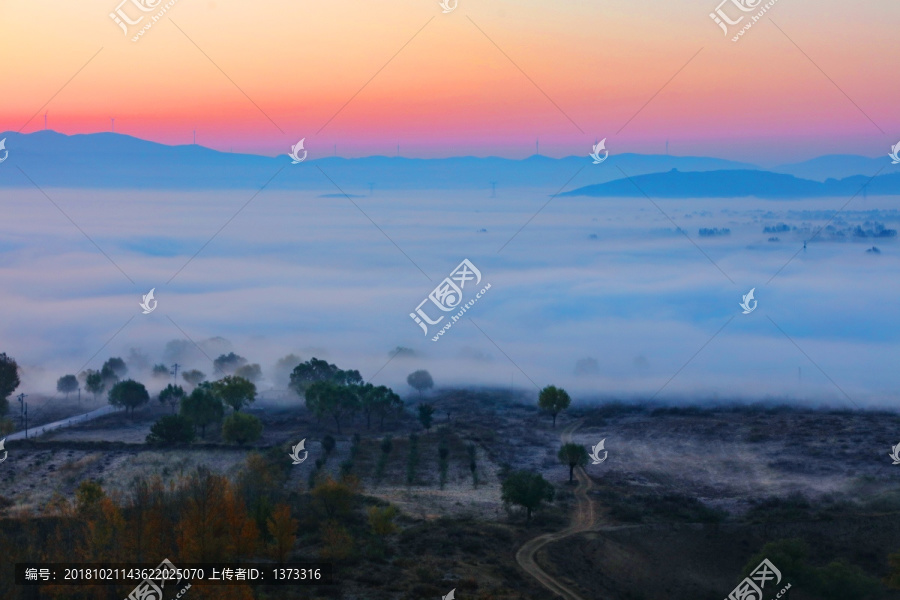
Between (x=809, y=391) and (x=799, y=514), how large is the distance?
60.2 meters

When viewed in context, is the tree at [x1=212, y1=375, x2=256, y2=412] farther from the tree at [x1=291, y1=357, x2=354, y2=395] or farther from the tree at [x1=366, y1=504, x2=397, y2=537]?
the tree at [x1=366, y1=504, x2=397, y2=537]

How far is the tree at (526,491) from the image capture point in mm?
35875

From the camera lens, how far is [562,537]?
33.9 m

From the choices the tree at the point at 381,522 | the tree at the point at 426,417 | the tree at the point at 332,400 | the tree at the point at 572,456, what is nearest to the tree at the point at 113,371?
the tree at the point at 332,400

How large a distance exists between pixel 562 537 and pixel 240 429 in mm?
26046

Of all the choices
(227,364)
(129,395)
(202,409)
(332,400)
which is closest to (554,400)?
(332,400)

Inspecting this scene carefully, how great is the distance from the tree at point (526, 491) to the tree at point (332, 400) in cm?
2688

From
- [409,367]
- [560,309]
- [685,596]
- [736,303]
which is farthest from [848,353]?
[685,596]

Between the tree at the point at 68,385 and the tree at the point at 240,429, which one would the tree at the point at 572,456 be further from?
the tree at the point at 68,385

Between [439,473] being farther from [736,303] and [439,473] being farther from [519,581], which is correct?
[736,303]

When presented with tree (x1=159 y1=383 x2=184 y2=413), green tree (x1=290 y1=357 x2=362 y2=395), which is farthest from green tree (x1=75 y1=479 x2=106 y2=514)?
green tree (x1=290 y1=357 x2=362 y2=395)

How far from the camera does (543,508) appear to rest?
3831 cm

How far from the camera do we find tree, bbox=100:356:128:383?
282 ft

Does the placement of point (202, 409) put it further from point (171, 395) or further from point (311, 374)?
point (311, 374)
